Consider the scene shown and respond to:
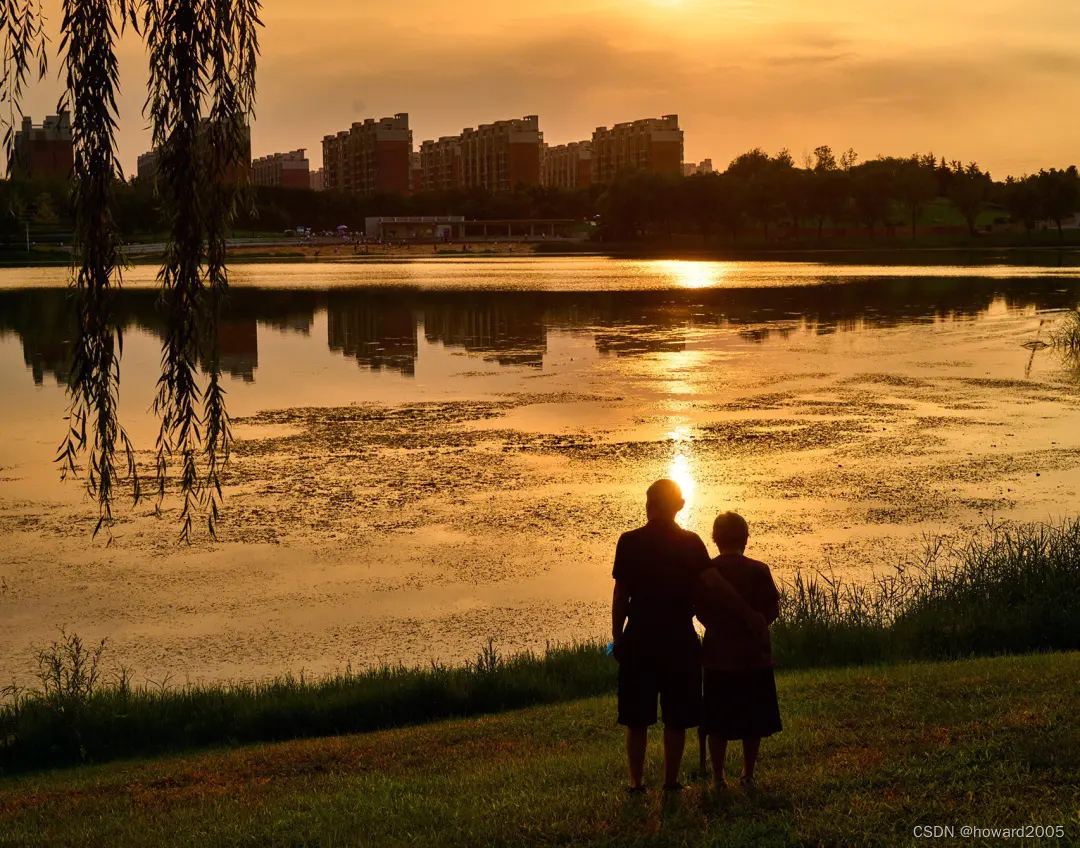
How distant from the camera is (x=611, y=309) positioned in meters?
53.6

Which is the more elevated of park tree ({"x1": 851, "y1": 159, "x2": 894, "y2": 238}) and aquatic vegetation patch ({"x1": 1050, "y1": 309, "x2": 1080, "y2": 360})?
park tree ({"x1": 851, "y1": 159, "x2": 894, "y2": 238})

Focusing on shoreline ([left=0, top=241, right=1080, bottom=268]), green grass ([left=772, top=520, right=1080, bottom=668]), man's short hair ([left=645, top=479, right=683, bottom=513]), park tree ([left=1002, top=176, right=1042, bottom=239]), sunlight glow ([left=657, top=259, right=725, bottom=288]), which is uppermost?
park tree ([left=1002, top=176, right=1042, bottom=239])

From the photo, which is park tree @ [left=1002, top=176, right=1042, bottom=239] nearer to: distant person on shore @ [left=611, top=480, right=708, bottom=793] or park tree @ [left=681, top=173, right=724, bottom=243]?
park tree @ [left=681, top=173, right=724, bottom=243]

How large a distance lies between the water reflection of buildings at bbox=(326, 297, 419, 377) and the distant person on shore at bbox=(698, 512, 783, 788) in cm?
2553

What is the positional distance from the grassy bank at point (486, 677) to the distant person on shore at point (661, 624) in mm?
3633

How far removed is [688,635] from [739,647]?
0.28 m

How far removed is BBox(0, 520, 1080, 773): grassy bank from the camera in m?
9.66

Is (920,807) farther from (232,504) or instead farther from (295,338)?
(295,338)

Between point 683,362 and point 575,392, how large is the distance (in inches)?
258

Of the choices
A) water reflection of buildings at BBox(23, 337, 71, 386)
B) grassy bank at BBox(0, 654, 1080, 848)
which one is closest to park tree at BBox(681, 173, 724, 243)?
water reflection of buildings at BBox(23, 337, 71, 386)

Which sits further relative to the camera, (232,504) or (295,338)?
(295,338)

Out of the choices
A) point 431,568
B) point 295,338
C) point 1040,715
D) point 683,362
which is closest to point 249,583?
point 431,568

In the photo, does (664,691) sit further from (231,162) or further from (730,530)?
(231,162)

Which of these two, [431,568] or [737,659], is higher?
[737,659]
